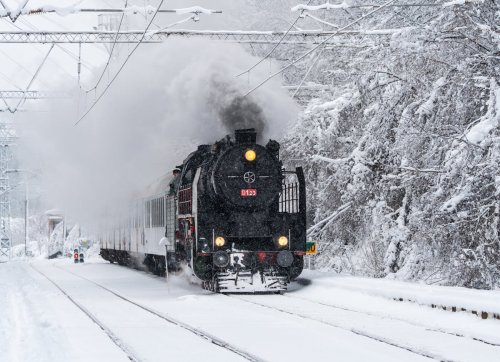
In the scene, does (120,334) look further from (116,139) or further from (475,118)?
(116,139)

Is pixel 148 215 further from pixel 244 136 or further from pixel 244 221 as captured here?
pixel 244 136

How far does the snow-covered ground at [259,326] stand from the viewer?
31.4ft

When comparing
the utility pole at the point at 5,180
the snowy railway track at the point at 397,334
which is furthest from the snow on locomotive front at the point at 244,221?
the utility pole at the point at 5,180

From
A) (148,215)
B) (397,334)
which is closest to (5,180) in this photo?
(148,215)

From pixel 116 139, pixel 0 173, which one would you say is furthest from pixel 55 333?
pixel 0 173

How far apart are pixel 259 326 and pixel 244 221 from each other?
610cm

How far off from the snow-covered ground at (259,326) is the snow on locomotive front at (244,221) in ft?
1.99

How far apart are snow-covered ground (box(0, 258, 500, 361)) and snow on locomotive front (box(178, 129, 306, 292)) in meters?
0.61

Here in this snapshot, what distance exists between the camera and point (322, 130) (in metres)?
25.8

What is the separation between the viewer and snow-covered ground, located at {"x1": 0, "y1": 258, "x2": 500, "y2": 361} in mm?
9570

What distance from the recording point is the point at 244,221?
18156 millimetres

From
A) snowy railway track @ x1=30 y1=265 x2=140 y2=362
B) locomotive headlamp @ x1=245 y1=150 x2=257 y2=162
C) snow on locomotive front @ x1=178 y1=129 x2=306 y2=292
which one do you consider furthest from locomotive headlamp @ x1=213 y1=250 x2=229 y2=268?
snowy railway track @ x1=30 y1=265 x2=140 y2=362

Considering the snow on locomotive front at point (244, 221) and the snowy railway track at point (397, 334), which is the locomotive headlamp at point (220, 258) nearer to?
the snow on locomotive front at point (244, 221)

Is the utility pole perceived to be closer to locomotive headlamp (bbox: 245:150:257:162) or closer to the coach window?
the coach window
